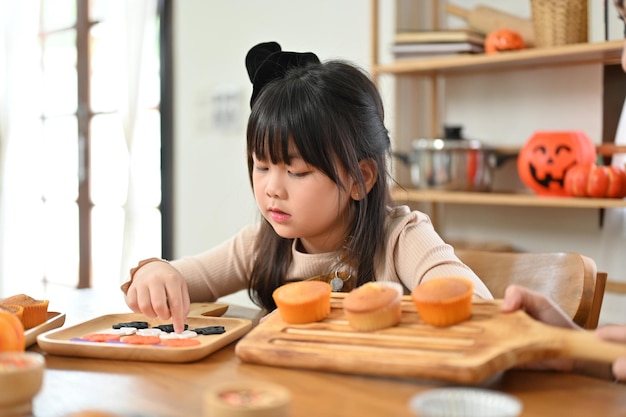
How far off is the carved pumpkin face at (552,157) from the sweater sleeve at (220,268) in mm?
1299

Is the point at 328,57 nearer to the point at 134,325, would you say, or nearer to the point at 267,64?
the point at 267,64

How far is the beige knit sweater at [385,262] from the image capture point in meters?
1.29

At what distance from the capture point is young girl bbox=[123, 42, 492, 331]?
135 centimetres

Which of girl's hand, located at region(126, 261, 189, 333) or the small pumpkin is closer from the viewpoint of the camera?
girl's hand, located at region(126, 261, 189, 333)

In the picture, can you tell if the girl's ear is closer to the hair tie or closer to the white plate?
the hair tie

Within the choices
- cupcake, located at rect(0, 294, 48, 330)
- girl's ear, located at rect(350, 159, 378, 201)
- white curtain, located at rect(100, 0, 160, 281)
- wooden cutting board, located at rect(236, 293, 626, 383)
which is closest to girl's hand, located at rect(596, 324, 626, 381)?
wooden cutting board, located at rect(236, 293, 626, 383)

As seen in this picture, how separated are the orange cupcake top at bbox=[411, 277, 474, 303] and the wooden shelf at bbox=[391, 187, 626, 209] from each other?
1361 millimetres

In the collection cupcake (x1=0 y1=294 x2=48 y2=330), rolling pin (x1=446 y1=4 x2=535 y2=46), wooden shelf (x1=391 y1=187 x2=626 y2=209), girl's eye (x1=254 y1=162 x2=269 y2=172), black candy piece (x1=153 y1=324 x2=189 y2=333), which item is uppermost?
rolling pin (x1=446 y1=4 x2=535 y2=46)

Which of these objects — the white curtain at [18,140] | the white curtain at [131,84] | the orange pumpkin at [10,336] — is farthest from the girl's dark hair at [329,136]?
the white curtain at [18,140]

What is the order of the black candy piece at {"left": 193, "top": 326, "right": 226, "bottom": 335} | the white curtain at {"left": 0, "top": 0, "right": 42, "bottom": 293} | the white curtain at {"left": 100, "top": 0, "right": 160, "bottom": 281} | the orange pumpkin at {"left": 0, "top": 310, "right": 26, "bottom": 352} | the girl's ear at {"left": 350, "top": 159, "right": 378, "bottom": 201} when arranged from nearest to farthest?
the orange pumpkin at {"left": 0, "top": 310, "right": 26, "bottom": 352}, the black candy piece at {"left": 193, "top": 326, "right": 226, "bottom": 335}, the girl's ear at {"left": 350, "top": 159, "right": 378, "bottom": 201}, the white curtain at {"left": 100, "top": 0, "right": 160, "bottom": 281}, the white curtain at {"left": 0, "top": 0, "right": 42, "bottom": 293}

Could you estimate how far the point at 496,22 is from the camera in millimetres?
2795

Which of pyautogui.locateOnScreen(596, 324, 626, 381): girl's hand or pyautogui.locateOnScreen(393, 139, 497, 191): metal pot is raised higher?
pyautogui.locateOnScreen(393, 139, 497, 191): metal pot

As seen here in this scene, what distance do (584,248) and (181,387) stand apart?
226 cm

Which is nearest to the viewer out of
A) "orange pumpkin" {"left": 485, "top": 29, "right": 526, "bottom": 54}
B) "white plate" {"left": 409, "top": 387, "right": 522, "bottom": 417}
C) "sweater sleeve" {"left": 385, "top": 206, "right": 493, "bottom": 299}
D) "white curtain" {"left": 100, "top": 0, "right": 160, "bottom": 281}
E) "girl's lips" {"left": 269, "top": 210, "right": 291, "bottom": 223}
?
"white plate" {"left": 409, "top": 387, "right": 522, "bottom": 417}
